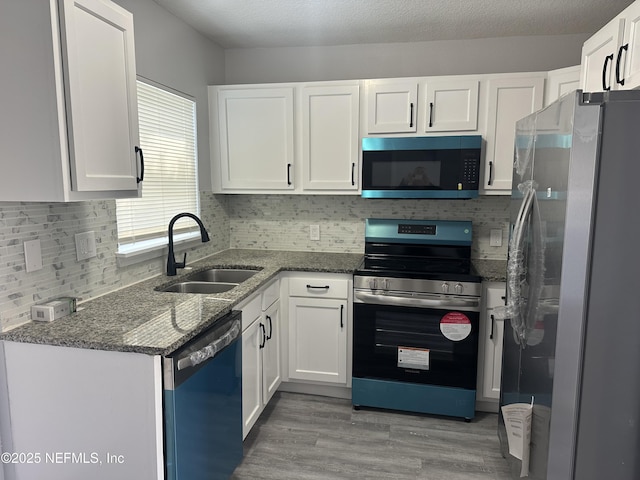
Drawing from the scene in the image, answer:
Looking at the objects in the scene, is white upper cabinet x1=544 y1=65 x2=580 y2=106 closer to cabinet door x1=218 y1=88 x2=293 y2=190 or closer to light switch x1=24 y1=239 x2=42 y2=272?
Result: cabinet door x1=218 y1=88 x2=293 y2=190

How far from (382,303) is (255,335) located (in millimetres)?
804

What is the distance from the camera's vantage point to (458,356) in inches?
99.5

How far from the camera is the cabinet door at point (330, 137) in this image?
9.20 feet

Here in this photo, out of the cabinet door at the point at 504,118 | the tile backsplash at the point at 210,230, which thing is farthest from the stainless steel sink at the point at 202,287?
the cabinet door at the point at 504,118

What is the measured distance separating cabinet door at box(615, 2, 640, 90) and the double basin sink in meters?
1.98

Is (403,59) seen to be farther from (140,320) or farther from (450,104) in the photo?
(140,320)

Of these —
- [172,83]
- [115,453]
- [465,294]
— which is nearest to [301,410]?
[465,294]

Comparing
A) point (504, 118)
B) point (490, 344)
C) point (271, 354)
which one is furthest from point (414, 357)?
point (504, 118)

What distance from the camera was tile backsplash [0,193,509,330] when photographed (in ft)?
5.08

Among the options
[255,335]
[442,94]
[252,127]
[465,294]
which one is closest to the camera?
[255,335]

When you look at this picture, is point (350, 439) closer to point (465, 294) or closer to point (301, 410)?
point (301, 410)

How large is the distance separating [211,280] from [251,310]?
2.03 ft

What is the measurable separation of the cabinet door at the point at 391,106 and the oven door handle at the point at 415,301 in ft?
3.56

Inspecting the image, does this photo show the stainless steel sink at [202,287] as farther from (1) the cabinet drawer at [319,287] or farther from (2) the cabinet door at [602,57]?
(2) the cabinet door at [602,57]
